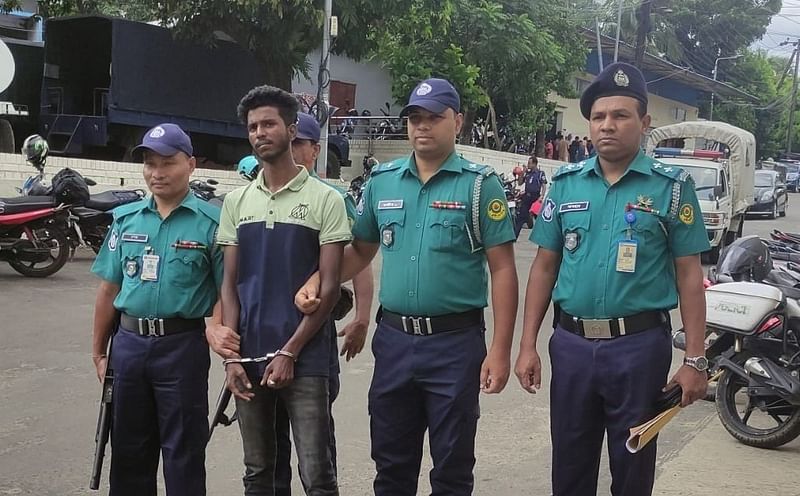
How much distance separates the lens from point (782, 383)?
4863 millimetres

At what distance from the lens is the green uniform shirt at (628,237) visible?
10.1 feet

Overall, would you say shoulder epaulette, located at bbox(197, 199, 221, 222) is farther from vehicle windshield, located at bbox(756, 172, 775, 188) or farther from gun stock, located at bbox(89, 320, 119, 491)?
vehicle windshield, located at bbox(756, 172, 775, 188)

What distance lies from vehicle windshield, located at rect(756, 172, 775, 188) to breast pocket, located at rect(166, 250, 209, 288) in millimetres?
27722

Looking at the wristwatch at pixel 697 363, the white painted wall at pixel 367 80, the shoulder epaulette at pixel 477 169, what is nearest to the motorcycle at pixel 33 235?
the shoulder epaulette at pixel 477 169

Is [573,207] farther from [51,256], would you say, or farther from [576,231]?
[51,256]

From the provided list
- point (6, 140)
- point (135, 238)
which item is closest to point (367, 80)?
point (6, 140)

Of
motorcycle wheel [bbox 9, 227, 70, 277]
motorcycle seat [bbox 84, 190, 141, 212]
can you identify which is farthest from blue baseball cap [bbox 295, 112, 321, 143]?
motorcycle seat [bbox 84, 190, 141, 212]

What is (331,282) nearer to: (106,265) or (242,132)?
(106,265)

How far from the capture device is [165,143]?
3.36 metres

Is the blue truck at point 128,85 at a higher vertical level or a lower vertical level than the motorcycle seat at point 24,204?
higher

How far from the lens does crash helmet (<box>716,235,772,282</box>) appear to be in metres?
5.95

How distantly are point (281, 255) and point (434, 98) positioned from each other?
816 millimetres

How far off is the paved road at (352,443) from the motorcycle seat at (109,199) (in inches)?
138

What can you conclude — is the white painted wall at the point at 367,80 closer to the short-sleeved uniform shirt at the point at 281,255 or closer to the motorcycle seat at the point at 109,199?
the motorcycle seat at the point at 109,199
